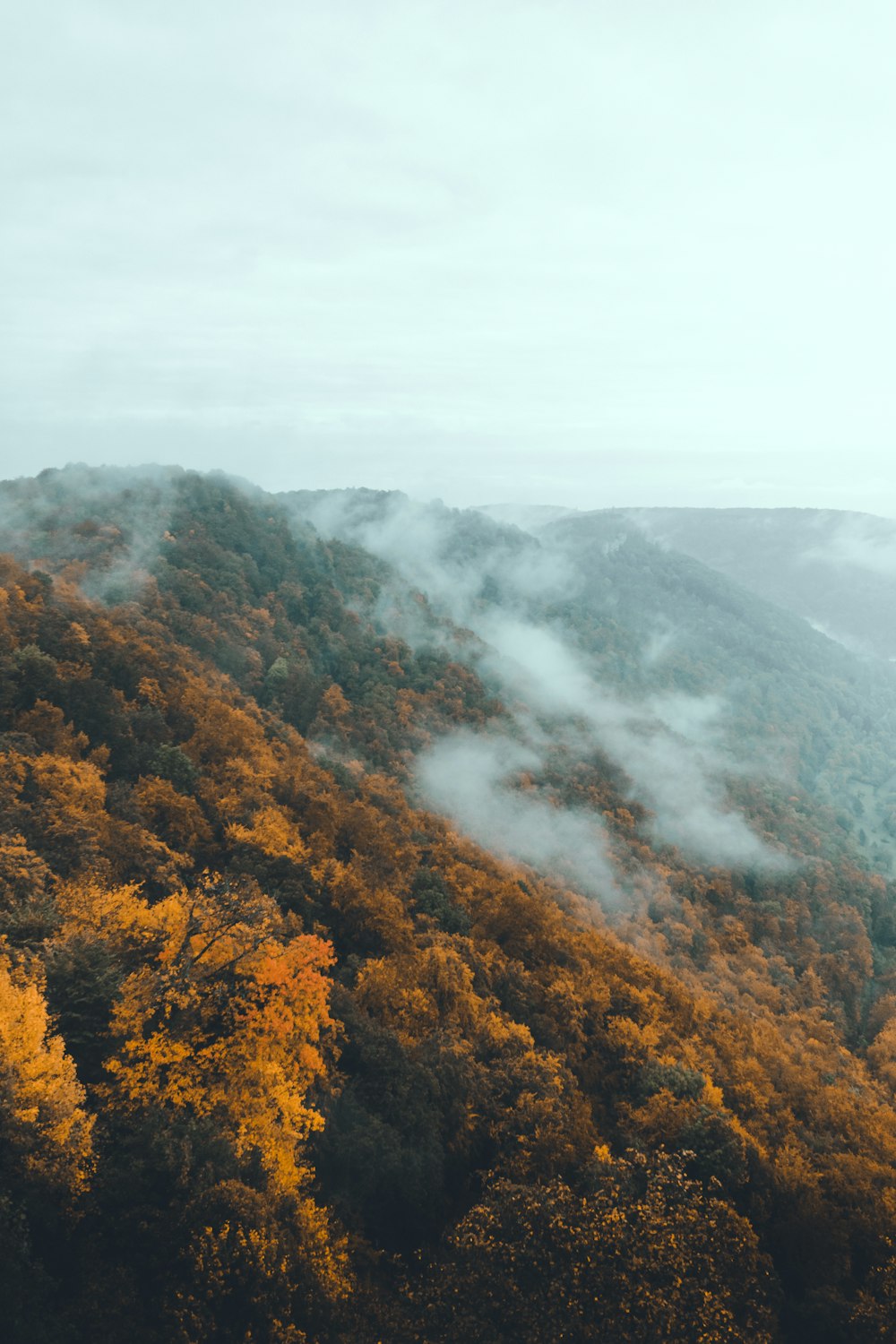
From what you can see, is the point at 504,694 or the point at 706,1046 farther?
the point at 504,694

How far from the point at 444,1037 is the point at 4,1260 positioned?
25.7 m

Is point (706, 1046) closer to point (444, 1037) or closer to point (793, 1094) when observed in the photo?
point (793, 1094)

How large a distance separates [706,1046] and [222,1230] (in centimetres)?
4779

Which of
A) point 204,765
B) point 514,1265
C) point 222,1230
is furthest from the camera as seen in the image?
point 204,765

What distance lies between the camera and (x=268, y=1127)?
3111 cm

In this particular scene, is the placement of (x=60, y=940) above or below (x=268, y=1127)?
above

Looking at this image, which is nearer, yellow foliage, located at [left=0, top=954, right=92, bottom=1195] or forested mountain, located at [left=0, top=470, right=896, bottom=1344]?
yellow foliage, located at [left=0, top=954, right=92, bottom=1195]

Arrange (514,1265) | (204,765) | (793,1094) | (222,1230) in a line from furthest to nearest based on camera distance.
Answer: (204,765) < (793,1094) < (514,1265) < (222,1230)

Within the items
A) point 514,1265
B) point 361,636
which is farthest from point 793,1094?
point 361,636

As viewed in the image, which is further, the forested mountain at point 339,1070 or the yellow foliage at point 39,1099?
the forested mountain at point 339,1070

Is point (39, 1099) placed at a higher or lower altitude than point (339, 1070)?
higher

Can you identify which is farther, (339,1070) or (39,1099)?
(339,1070)

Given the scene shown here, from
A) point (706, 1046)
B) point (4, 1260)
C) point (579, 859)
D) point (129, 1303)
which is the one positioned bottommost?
point (579, 859)

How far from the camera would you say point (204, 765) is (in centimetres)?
6694
